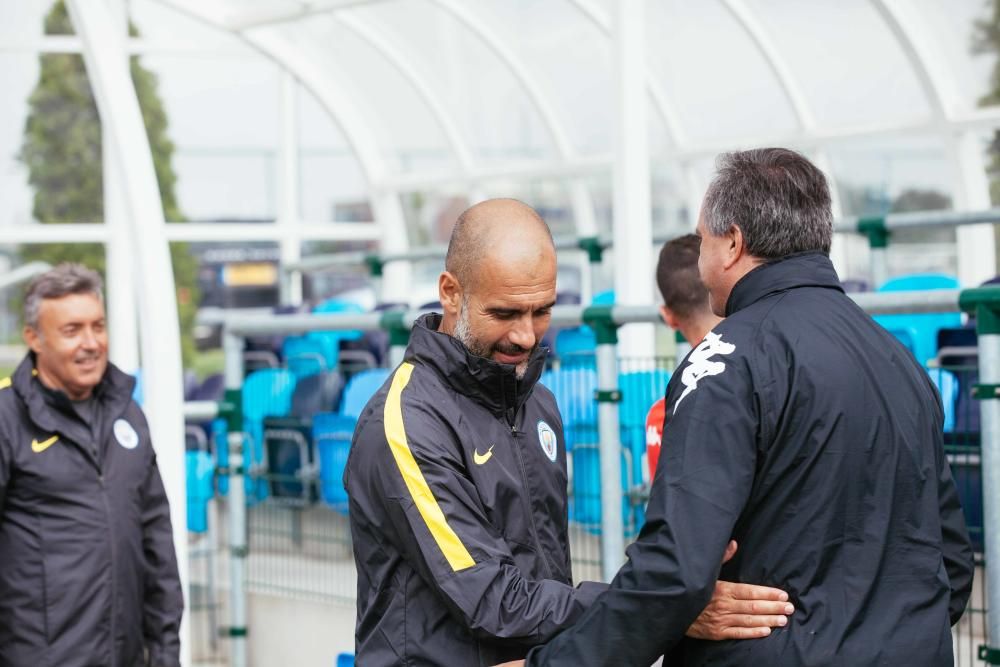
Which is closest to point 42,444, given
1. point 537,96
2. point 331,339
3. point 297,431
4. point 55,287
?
point 55,287

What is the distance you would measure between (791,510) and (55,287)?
302 centimetres

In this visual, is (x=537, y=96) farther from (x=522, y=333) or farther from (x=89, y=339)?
(x=522, y=333)

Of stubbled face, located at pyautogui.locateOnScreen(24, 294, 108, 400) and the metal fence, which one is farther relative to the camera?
stubbled face, located at pyautogui.locateOnScreen(24, 294, 108, 400)

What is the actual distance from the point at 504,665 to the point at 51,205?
9548 millimetres

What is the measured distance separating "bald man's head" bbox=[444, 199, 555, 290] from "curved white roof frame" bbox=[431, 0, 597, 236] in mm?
7717

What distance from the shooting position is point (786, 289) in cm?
258

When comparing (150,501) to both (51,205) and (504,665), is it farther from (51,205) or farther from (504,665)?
(51,205)

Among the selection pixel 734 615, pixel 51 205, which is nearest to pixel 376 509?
pixel 734 615

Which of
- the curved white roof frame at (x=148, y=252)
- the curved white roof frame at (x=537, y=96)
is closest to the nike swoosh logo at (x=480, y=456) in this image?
the curved white roof frame at (x=148, y=252)

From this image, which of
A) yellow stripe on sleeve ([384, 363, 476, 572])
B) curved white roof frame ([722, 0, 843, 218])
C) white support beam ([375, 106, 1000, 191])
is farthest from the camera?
curved white roof frame ([722, 0, 843, 218])

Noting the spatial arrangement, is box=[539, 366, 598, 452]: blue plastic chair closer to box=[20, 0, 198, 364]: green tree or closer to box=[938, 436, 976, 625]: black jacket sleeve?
box=[938, 436, 976, 625]: black jacket sleeve

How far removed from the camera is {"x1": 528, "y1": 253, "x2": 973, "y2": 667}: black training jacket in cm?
242

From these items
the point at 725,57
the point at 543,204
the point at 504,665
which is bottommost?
the point at 504,665

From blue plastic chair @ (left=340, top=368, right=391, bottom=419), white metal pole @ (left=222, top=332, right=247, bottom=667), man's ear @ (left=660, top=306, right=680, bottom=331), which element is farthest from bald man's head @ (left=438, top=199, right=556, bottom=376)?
white metal pole @ (left=222, top=332, right=247, bottom=667)
